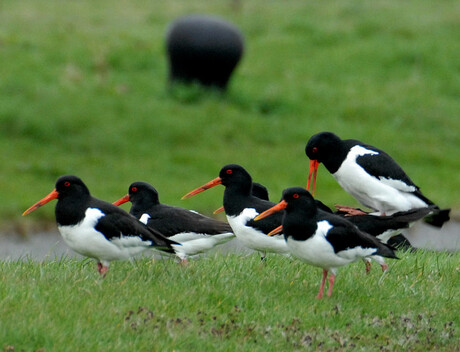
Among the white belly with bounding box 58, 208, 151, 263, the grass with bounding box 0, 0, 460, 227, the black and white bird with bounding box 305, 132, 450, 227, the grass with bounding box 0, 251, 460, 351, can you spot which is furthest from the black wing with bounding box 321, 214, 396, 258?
the grass with bounding box 0, 0, 460, 227

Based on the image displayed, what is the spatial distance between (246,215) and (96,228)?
166 cm

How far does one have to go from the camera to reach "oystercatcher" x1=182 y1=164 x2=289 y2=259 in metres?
8.48

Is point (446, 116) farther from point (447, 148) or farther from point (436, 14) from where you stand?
point (436, 14)

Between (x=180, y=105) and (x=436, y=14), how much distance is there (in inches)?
467

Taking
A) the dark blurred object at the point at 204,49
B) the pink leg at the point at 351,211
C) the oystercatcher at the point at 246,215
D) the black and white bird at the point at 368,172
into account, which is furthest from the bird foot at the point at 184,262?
the dark blurred object at the point at 204,49

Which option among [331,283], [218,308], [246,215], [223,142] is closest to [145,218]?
[246,215]

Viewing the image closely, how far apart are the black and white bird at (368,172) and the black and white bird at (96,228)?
2152 millimetres

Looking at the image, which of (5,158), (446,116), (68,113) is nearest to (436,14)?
(446,116)

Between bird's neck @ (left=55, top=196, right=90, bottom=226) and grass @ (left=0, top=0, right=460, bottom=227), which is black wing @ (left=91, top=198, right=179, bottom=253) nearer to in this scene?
bird's neck @ (left=55, top=196, right=90, bottom=226)

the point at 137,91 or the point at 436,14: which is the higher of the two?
the point at 436,14

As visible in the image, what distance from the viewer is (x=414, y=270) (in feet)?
29.1

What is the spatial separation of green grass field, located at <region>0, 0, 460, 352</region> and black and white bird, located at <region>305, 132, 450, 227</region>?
639 millimetres

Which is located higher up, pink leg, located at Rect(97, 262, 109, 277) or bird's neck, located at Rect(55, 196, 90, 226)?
bird's neck, located at Rect(55, 196, 90, 226)

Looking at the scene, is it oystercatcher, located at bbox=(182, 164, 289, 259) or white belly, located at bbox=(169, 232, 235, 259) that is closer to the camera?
oystercatcher, located at bbox=(182, 164, 289, 259)
